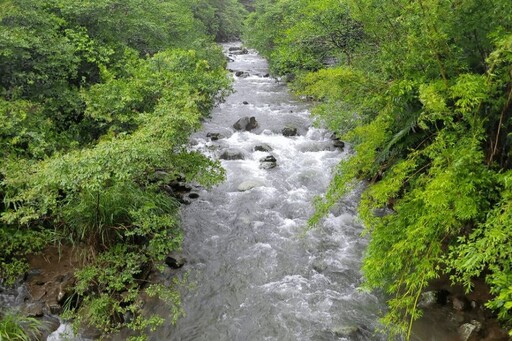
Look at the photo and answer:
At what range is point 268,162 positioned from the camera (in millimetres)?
14492

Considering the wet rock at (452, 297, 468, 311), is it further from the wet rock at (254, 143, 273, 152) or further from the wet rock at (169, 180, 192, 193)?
the wet rock at (254, 143, 273, 152)

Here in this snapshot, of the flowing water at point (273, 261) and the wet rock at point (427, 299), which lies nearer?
the wet rock at point (427, 299)

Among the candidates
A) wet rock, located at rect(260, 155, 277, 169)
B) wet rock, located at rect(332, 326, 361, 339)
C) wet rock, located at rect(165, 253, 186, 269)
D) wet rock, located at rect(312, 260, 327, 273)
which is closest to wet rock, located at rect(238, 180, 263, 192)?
wet rock, located at rect(260, 155, 277, 169)

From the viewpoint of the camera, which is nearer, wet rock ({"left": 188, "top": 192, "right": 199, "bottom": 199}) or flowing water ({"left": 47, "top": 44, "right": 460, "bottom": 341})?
flowing water ({"left": 47, "top": 44, "right": 460, "bottom": 341})

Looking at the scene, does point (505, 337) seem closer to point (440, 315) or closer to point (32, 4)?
point (440, 315)

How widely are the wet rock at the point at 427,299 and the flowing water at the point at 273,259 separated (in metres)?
0.88

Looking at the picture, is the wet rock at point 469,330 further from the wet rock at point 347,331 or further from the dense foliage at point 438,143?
the wet rock at point 347,331

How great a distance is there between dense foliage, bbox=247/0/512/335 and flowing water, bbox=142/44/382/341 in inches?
53.0

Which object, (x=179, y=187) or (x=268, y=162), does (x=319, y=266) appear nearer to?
(x=179, y=187)

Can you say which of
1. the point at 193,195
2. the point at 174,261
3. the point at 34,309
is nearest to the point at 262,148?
the point at 193,195

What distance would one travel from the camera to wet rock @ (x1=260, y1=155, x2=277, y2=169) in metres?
14.3

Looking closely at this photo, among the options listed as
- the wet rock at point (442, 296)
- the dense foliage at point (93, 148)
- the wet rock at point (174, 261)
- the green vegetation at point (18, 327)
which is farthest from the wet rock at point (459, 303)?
the green vegetation at point (18, 327)

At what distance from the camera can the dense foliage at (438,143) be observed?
4988 mm

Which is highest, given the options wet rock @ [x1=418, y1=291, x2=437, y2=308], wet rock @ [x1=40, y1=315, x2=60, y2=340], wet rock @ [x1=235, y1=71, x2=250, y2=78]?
wet rock @ [x1=418, y1=291, x2=437, y2=308]
